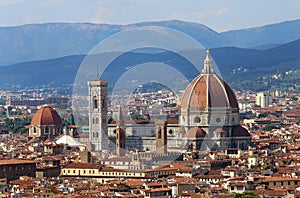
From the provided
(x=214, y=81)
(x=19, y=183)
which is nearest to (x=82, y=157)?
(x=19, y=183)

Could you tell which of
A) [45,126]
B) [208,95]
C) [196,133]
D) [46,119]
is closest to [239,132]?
[196,133]

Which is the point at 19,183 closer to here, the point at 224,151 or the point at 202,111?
the point at 224,151

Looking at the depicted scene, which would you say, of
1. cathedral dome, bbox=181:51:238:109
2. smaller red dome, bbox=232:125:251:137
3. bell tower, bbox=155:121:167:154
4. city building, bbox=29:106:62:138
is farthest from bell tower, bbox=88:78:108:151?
city building, bbox=29:106:62:138

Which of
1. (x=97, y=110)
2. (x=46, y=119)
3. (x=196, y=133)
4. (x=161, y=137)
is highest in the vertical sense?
(x=97, y=110)

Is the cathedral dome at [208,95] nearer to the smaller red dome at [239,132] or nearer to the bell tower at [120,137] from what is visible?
the smaller red dome at [239,132]

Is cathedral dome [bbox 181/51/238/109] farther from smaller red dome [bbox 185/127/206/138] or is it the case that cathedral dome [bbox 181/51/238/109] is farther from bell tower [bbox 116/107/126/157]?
bell tower [bbox 116/107/126/157]

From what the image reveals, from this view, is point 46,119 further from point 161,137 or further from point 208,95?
point 161,137
